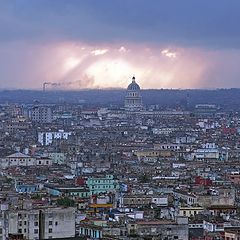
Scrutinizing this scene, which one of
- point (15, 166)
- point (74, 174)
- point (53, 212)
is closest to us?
point (53, 212)

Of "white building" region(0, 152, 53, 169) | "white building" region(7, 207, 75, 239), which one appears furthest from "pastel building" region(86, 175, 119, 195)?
"white building" region(7, 207, 75, 239)

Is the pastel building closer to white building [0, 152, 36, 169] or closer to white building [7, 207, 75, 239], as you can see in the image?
white building [0, 152, 36, 169]

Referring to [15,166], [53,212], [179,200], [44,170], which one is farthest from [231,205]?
[15,166]

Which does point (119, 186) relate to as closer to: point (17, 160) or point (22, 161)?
point (22, 161)

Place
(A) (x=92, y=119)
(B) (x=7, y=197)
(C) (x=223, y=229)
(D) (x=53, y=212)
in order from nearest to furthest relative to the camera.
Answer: (D) (x=53, y=212), (C) (x=223, y=229), (B) (x=7, y=197), (A) (x=92, y=119)

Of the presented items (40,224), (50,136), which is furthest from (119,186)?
(50,136)

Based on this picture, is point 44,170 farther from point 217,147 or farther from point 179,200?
point 217,147

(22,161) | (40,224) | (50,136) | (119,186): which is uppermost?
(40,224)

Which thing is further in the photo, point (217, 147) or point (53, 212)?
point (217, 147)

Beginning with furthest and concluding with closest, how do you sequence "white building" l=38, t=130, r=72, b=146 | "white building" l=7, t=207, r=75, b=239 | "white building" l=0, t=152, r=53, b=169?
1. "white building" l=38, t=130, r=72, b=146
2. "white building" l=0, t=152, r=53, b=169
3. "white building" l=7, t=207, r=75, b=239
